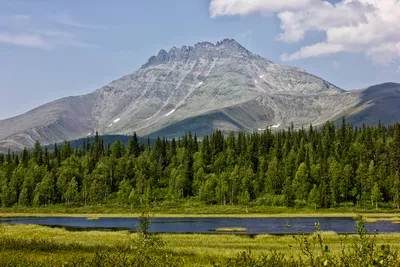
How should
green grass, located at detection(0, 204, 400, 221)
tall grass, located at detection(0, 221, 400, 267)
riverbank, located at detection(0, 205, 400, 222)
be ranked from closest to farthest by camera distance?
tall grass, located at detection(0, 221, 400, 267) → riverbank, located at detection(0, 205, 400, 222) → green grass, located at detection(0, 204, 400, 221)

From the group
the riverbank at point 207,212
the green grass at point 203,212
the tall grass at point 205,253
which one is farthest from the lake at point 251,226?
the green grass at point 203,212

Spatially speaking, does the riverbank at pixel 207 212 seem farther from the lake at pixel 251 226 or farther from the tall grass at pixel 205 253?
the tall grass at pixel 205 253

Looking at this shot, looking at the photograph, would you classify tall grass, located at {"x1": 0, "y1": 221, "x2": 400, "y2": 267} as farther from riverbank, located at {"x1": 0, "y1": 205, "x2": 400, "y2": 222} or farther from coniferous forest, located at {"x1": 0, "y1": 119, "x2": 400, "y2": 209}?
coniferous forest, located at {"x1": 0, "y1": 119, "x2": 400, "y2": 209}

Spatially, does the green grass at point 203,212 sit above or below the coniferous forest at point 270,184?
below

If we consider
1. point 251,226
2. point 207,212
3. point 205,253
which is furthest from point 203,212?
point 205,253

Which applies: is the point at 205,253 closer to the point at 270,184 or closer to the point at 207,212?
the point at 207,212

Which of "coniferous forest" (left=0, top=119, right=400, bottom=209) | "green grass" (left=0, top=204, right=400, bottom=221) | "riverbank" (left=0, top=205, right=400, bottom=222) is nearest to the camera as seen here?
"riverbank" (left=0, top=205, right=400, bottom=222)

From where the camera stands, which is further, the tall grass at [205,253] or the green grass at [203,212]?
the green grass at [203,212]

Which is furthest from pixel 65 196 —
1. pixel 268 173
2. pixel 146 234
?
pixel 146 234

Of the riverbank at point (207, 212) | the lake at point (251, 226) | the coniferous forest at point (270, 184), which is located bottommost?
the riverbank at point (207, 212)

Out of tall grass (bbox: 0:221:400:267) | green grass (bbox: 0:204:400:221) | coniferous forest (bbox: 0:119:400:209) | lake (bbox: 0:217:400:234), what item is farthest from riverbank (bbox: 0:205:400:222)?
tall grass (bbox: 0:221:400:267)

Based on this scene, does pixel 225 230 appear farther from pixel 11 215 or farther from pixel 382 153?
pixel 382 153

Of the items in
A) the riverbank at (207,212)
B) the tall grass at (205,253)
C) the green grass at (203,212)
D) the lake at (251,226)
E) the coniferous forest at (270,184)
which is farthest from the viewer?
the coniferous forest at (270,184)

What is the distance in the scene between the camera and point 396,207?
148 m
